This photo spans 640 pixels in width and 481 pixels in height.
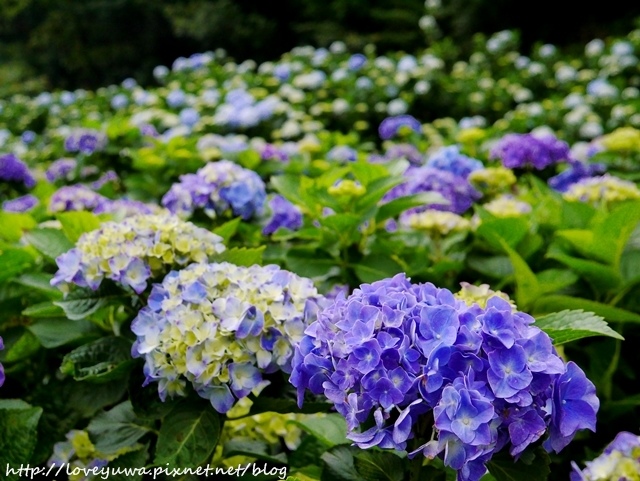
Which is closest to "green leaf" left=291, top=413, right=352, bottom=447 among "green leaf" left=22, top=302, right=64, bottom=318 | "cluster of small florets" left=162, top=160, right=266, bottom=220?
"green leaf" left=22, top=302, right=64, bottom=318

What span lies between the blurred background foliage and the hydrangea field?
949 cm

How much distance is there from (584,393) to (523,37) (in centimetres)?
1298

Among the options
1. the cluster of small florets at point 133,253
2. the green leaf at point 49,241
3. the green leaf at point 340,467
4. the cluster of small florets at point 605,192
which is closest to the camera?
the green leaf at point 340,467

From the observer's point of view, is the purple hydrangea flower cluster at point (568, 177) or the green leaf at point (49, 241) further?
the purple hydrangea flower cluster at point (568, 177)

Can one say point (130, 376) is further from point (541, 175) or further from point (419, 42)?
point (419, 42)

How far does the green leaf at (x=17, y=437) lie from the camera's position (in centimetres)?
124

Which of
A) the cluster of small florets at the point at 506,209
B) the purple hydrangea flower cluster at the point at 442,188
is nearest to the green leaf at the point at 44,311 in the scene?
the cluster of small florets at the point at 506,209

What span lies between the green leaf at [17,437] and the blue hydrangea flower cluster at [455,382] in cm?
59

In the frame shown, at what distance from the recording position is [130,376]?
1.33 metres

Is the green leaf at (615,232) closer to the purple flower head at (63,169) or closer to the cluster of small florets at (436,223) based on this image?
the cluster of small florets at (436,223)

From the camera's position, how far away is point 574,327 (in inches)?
41.2

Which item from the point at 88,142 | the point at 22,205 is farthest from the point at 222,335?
the point at 88,142

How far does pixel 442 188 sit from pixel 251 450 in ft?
4.08

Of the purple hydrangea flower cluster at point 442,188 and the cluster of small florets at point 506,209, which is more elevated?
the cluster of small florets at point 506,209
